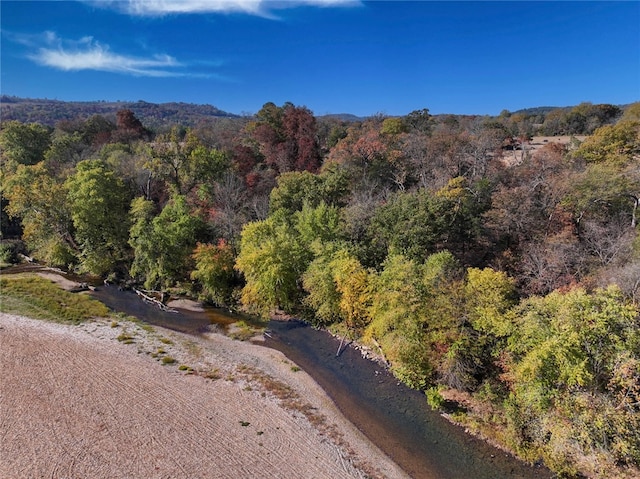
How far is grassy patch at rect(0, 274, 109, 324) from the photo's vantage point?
32781mm

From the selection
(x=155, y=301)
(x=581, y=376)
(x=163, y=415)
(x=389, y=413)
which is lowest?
(x=163, y=415)

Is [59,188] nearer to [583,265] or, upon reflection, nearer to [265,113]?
[265,113]

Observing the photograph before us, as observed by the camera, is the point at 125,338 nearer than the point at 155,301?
Yes

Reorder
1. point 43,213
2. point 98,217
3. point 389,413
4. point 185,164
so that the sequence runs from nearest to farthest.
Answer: point 389,413
point 43,213
point 98,217
point 185,164

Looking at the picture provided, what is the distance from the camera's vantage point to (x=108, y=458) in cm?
1797

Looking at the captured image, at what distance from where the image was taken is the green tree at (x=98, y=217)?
39406 mm

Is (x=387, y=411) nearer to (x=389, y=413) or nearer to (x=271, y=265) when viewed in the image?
(x=389, y=413)

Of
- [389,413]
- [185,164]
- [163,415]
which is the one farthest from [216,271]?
[389,413]

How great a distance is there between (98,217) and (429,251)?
116 feet

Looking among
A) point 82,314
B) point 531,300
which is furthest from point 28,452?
point 531,300

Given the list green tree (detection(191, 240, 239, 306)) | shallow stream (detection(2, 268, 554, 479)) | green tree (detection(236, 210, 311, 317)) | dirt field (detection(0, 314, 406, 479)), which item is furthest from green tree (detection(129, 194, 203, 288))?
dirt field (detection(0, 314, 406, 479))

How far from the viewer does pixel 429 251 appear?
30.8m

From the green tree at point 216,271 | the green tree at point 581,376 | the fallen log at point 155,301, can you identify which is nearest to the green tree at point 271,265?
the green tree at point 216,271

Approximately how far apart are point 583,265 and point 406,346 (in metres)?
13.8
